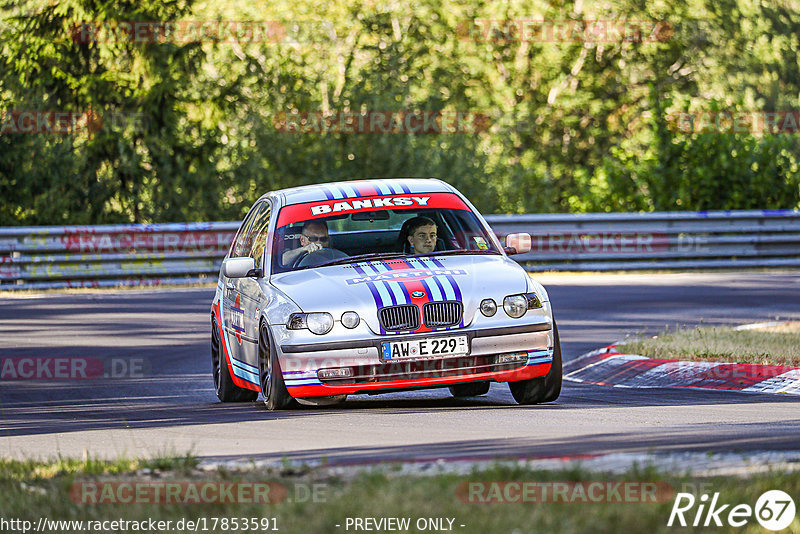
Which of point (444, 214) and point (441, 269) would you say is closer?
point (441, 269)

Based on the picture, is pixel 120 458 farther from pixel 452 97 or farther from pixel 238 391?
pixel 452 97

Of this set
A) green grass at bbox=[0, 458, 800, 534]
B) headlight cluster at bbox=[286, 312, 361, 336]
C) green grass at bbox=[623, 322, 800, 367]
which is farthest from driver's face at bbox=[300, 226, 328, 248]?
green grass at bbox=[0, 458, 800, 534]

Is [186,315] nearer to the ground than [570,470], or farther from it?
nearer to the ground

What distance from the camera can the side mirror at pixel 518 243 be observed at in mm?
10664

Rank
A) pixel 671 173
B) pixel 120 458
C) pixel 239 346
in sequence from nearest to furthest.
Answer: pixel 120 458 < pixel 239 346 < pixel 671 173

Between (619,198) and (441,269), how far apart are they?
1960 cm

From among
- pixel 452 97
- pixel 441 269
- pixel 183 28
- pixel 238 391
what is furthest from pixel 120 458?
pixel 452 97

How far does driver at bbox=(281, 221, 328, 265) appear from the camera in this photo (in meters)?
10.5

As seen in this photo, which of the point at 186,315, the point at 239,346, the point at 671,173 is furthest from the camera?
the point at 671,173

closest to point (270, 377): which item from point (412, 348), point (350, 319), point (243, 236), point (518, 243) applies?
point (350, 319)

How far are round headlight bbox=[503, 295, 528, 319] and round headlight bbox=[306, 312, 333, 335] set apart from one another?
116 cm

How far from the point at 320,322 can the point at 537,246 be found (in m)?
14.9

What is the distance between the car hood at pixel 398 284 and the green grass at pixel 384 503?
2883 millimetres

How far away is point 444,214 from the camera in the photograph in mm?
11000
